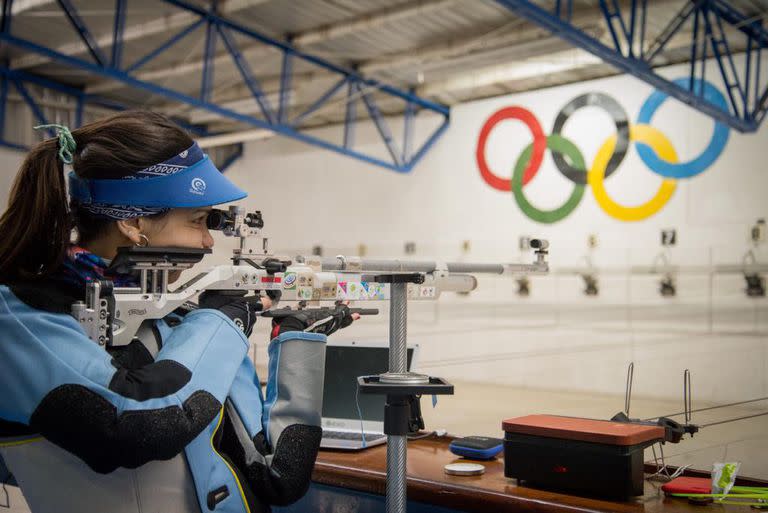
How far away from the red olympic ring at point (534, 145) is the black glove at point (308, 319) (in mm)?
6732

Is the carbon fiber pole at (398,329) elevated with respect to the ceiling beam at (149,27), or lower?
lower

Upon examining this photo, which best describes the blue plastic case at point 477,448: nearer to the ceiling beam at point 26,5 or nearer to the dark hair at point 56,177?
the dark hair at point 56,177

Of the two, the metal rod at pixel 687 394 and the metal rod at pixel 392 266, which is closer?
the metal rod at pixel 392 266

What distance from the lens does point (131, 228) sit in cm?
116

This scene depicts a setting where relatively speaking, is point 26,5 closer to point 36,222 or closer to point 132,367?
point 36,222

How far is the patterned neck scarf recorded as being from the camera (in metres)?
1.08

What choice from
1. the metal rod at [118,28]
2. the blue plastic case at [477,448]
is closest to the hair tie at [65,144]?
the blue plastic case at [477,448]

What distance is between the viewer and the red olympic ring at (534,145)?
25.6 feet

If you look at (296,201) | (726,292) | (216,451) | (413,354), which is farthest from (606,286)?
(216,451)

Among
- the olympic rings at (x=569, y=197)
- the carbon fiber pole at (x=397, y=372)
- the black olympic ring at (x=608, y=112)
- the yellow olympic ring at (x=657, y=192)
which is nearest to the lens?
the carbon fiber pole at (x=397, y=372)

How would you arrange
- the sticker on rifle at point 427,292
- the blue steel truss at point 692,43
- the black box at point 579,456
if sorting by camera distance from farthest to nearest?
the blue steel truss at point 692,43
the sticker on rifle at point 427,292
the black box at point 579,456

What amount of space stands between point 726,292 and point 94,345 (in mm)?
6392

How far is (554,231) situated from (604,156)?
951 millimetres

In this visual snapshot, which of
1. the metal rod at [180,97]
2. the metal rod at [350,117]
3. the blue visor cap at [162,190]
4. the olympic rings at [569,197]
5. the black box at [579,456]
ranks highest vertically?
the metal rod at [350,117]
